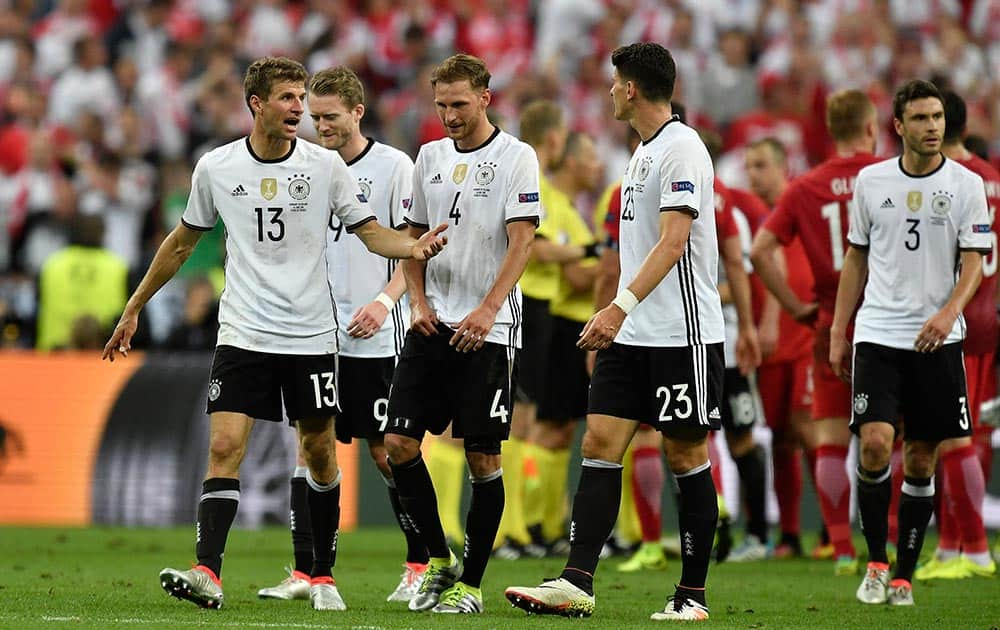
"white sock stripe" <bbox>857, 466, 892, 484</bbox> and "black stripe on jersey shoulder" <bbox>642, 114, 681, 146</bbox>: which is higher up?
"black stripe on jersey shoulder" <bbox>642, 114, 681, 146</bbox>

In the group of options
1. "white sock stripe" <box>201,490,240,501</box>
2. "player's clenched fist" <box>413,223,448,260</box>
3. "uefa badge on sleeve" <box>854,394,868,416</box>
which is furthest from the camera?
"uefa badge on sleeve" <box>854,394,868,416</box>

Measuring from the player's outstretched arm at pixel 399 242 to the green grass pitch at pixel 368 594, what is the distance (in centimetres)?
161

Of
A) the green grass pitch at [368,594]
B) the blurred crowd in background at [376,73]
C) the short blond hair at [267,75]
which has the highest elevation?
the blurred crowd in background at [376,73]

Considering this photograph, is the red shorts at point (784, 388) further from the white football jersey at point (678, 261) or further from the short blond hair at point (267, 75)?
the short blond hair at point (267, 75)

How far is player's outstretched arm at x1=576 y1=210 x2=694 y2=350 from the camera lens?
24.5ft

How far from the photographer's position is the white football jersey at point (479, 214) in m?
8.08

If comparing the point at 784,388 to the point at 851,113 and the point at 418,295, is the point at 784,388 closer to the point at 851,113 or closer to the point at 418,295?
the point at 851,113

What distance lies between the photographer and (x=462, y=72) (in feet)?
26.3

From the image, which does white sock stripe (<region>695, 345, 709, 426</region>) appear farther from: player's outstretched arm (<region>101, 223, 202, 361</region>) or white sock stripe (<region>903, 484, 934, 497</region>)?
player's outstretched arm (<region>101, 223, 202, 361</region>)

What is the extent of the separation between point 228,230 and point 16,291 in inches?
363

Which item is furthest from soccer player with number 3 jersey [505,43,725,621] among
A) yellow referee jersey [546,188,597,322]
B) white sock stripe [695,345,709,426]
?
yellow referee jersey [546,188,597,322]

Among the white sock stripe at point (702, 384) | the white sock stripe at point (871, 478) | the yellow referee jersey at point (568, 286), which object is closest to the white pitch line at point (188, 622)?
the white sock stripe at point (702, 384)

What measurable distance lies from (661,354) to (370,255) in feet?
6.69

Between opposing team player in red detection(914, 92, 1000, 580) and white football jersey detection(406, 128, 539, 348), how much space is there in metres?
3.19
